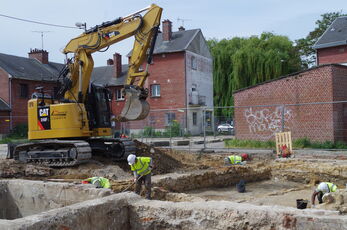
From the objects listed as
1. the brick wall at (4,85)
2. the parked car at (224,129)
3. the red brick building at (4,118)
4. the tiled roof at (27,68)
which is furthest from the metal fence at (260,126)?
the tiled roof at (27,68)

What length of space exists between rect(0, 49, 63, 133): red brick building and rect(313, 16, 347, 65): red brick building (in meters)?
22.1

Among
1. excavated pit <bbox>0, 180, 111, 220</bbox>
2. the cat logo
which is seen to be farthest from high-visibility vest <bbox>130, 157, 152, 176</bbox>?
the cat logo

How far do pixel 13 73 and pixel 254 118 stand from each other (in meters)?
25.1

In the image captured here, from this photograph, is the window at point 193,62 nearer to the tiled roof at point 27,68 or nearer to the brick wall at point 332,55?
the brick wall at point 332,55

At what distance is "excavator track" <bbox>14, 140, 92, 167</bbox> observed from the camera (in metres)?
12.0

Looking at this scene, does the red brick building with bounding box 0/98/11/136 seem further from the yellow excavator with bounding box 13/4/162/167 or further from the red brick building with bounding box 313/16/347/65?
the red brick building with bounding box 313/16/347/65

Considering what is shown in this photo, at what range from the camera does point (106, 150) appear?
43.2 feet

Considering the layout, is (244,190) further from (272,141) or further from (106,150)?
(272,141)

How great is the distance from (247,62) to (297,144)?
79.5 feet

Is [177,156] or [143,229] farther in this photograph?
[177,156]

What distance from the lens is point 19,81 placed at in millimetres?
37188

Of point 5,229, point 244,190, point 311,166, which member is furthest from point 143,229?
point 311,166

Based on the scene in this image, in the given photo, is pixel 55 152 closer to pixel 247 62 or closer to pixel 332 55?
pixel 332 55

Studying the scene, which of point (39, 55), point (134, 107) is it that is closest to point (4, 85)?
point (39, 55)
